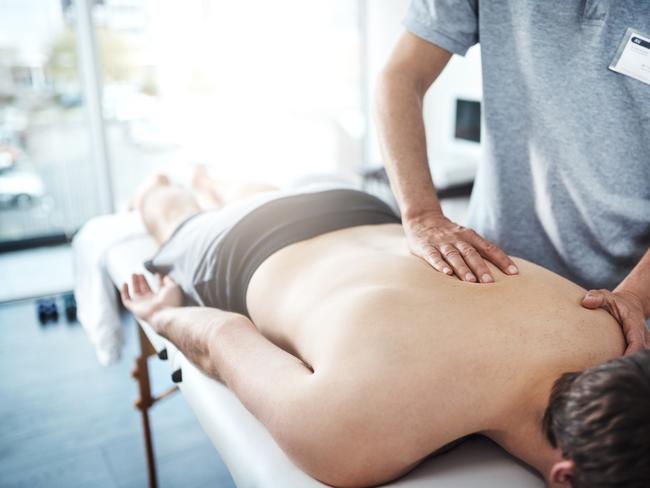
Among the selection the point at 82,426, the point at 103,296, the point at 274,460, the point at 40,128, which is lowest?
the point at 82,426

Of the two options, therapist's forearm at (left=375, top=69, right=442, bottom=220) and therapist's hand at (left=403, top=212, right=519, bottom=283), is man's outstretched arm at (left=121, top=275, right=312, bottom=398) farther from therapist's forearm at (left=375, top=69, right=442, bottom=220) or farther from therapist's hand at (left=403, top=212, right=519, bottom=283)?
therapist's forearm at (left=375, top=69, right=442, bottom=220)

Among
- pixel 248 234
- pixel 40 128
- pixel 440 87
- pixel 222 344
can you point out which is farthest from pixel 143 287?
pixel 440 87

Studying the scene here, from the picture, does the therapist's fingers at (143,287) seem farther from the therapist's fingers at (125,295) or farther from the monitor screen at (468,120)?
the monitor screen at (468,120)

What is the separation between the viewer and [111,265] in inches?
75.5

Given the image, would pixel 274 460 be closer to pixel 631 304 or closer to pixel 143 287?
pixel 631 304

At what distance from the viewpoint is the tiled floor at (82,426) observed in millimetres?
2129

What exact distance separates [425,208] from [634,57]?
1.57ft

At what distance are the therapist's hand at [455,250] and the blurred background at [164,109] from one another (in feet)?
7.50

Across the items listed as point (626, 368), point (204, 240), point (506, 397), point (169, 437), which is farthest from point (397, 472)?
point (169, 437)

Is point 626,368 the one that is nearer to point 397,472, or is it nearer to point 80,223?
point 397,472

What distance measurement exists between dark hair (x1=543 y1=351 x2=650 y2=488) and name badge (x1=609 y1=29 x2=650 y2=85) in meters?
0.60

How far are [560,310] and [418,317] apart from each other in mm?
234

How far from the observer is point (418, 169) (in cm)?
131

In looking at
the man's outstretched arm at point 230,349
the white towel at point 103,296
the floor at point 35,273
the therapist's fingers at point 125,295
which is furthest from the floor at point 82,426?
the man's outstretched arm at point 230,349
